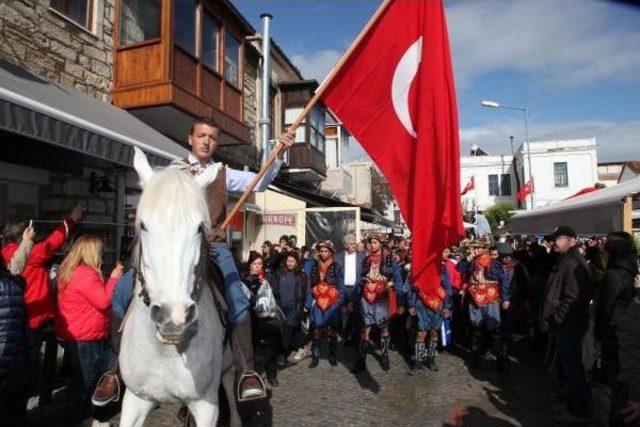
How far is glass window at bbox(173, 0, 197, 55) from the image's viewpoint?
430 inches

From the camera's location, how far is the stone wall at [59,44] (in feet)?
25.5

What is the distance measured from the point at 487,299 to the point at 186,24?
361 inches

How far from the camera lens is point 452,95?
438 cm

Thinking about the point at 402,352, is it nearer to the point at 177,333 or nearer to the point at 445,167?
the point at 445,167

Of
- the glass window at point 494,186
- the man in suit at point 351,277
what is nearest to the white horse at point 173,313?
the man in suit at point 351,277

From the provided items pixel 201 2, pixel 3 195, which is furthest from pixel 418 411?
pixel 201 2

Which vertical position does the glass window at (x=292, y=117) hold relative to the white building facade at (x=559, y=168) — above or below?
below

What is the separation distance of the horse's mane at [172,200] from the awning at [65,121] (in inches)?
134

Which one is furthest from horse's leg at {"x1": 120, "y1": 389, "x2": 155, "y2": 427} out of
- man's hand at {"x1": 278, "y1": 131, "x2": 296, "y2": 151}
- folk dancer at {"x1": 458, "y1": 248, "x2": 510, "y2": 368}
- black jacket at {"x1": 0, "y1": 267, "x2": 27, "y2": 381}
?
folk dancer at {"x1": 458, "y1": 248, "x2": 510, "y2": 368}

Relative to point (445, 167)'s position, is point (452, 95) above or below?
above

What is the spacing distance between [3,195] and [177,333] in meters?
7.11

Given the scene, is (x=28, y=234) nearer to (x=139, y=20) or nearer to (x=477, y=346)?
(x=477, y=346)

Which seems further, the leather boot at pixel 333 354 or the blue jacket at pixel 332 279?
the blue jacket at pixel 332 279

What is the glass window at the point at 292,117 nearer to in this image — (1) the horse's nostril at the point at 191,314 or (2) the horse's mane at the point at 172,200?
(2) the horse's mane at the point at 172,200
